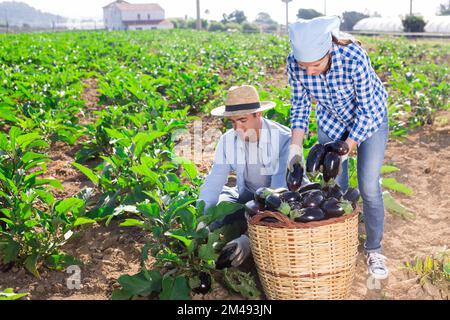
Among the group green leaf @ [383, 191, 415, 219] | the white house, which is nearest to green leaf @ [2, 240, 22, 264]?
green leaf @ [383, 191, 415, 219]

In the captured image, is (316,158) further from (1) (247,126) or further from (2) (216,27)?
(2) (216,27)

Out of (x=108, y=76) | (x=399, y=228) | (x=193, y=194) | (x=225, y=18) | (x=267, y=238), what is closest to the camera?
(x=267, y=238)

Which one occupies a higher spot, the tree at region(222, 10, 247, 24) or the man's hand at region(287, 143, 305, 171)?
the tree at region(222, 10, 247, 24)

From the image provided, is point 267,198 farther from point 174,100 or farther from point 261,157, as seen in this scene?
point 174,100

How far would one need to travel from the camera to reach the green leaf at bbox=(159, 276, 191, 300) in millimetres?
2729

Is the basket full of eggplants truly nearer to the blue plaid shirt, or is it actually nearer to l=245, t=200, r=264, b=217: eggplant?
l=245, t=200, r=264, b=217: eggplant

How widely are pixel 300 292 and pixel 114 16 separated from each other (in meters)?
84.6

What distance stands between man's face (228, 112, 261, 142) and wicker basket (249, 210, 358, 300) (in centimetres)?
78

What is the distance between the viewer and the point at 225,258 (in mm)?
2992

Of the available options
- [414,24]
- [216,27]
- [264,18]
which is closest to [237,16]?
[216,27]

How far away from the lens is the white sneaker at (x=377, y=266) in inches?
121

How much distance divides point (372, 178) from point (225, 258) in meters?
0.89
